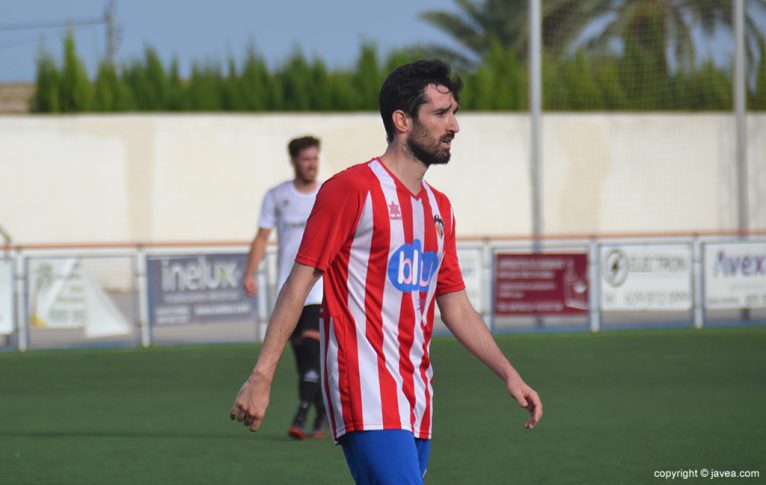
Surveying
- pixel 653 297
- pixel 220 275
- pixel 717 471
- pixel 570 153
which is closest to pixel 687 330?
pixel 653 297

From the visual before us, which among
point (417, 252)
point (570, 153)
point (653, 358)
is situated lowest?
point (653, 358)

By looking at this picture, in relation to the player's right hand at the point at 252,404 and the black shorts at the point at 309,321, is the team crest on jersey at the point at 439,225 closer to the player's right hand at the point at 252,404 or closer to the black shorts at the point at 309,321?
the player's right hand at the point at 252,404

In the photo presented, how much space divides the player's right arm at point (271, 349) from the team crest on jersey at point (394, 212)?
1.00ft

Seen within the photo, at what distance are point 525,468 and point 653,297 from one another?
1017cm

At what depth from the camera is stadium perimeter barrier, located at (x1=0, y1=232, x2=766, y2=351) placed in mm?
15766

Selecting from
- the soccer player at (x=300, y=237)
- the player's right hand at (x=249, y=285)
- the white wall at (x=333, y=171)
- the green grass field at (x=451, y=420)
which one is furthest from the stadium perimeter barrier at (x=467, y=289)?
the white wall at (x=333, y=171)

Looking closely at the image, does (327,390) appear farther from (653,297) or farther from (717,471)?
(653,297)

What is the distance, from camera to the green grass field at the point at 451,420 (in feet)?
24.7

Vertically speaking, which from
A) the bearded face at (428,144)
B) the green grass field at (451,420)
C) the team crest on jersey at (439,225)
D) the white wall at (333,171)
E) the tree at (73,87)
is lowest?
the green grass field at (451,420)

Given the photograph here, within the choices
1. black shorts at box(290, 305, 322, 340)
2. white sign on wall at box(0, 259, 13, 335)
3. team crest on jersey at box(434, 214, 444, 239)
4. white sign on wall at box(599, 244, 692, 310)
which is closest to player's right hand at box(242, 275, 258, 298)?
black shorts at box(290, 305, 322, 340)

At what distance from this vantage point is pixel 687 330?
17219 millimetres

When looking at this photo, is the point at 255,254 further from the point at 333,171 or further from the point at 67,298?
the point at 333,171

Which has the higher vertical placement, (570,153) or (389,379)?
(570,153)

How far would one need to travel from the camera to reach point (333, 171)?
29734mm
